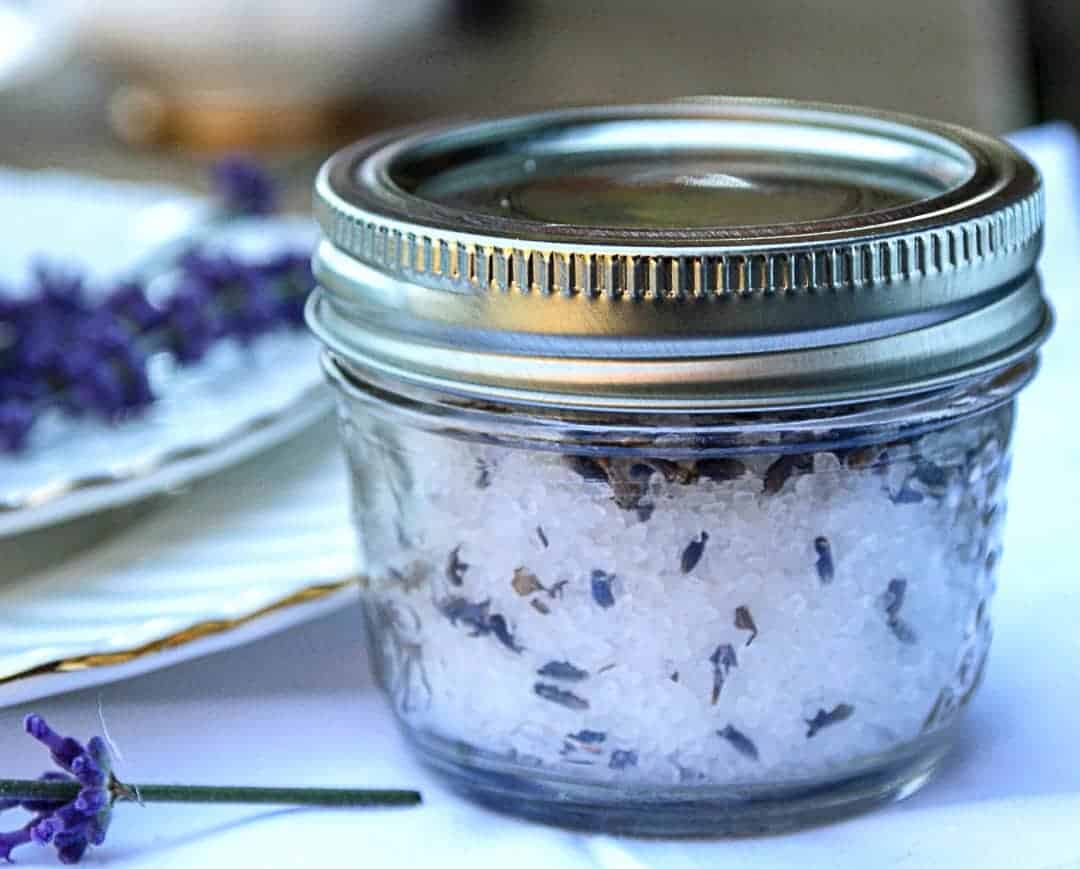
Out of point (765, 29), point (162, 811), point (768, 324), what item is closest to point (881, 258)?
point (768, 324)

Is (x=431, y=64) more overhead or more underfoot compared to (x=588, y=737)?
more underfoot

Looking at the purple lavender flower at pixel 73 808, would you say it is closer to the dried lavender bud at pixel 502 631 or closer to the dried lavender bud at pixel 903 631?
the dried lavender bud at pixel 502 631

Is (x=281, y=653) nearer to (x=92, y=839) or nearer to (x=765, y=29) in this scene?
(x=92, y=839)

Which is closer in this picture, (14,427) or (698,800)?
(698,800)

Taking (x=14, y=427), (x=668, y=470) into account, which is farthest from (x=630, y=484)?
(x=14, y=427)

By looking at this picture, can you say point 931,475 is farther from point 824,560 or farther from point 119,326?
point 119,326

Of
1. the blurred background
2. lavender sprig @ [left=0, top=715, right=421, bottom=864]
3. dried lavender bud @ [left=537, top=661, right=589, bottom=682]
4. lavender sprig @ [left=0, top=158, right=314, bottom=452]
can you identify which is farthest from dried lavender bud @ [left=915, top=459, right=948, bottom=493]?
the blurred background
